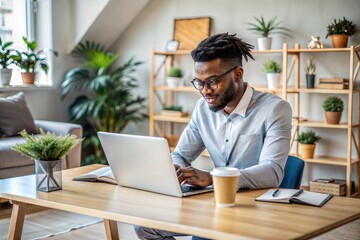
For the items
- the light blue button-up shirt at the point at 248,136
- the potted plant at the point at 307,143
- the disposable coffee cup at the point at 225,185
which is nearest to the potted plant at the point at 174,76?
the potted plant at the point at 307,143

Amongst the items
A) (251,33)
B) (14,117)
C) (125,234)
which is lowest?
(125,234)

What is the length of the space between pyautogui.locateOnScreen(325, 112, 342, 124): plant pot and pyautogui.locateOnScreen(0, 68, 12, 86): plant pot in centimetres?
281

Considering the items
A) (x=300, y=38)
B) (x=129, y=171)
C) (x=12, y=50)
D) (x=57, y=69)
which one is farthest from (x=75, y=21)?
(x=129, y=171)

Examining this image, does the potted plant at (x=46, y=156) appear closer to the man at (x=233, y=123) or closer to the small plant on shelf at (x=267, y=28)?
the man at (x=233, y=123)

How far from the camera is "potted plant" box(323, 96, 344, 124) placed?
4.51 meters

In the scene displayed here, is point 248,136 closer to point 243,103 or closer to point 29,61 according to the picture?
point 243,103

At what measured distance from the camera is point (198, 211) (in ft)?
5.65

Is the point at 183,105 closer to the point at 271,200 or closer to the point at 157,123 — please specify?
the point at 157,123

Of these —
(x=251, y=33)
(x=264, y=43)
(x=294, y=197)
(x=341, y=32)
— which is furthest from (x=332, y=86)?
(x=294, y=197)

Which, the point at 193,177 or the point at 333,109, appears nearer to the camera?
the point at 193,177

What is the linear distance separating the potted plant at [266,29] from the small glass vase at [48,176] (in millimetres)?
3045

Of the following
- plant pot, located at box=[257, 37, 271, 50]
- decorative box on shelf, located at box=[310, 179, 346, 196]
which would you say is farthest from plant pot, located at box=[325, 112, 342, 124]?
plant pot, located at box=[257, 37, 271, 50]

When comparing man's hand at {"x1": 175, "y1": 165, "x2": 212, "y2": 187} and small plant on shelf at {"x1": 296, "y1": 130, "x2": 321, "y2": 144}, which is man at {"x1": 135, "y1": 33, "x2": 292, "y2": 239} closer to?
man's hand at {"x1": 175, "y1": 165, "x2": 212, "y2": 187}

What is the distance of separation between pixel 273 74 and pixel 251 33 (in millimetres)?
538
